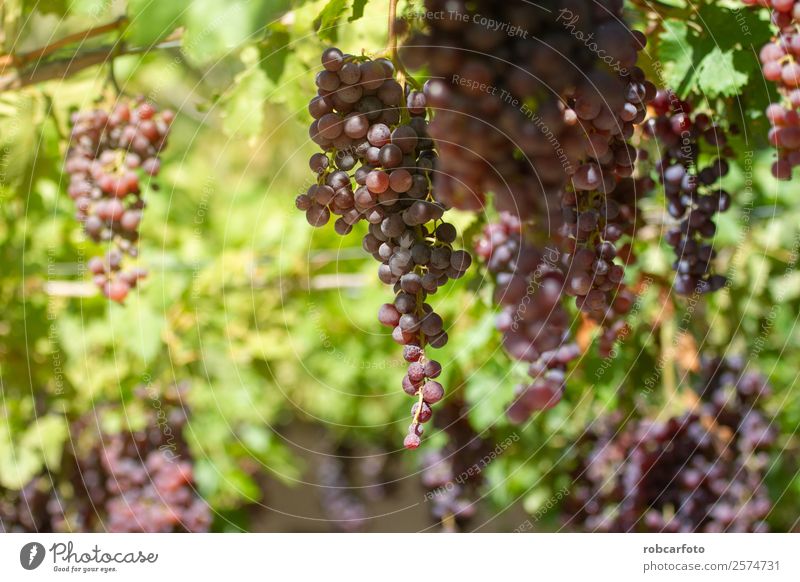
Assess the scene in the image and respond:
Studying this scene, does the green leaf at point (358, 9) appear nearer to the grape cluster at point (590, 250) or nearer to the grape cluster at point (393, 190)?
the grape cluster at point (393, 190)

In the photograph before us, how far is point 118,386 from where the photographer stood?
1475 mm

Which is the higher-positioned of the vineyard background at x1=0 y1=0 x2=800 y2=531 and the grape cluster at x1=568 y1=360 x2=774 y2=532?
the vineyard background at x1=0 y1=0 x2=800 y2=531

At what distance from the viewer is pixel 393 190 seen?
1.86 ft

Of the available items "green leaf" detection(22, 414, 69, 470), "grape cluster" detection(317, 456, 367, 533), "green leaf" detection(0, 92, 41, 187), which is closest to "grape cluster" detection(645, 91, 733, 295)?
"green leaf" detection(0, 92, 41, 187)

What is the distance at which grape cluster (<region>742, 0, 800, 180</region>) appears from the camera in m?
0.64

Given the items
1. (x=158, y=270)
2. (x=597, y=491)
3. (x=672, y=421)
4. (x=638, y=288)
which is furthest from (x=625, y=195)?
(x=158, y=270)

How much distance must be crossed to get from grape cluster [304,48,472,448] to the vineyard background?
0.11 meters

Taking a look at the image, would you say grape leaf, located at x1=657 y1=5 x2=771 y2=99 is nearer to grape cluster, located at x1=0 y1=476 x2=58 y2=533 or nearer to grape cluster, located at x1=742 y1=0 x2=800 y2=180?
grape cluster, located at x1=742 y1=0 x2=800 y2=180

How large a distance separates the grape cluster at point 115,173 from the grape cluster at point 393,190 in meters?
0.46

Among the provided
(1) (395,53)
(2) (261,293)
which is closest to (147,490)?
(2) (261,293)

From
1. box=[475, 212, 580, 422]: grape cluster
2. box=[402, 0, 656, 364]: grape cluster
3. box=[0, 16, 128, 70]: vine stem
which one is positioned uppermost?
box=[0, 16, 128, 70]: vine stem

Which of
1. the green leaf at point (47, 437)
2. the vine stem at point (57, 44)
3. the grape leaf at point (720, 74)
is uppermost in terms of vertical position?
the vine stem at point (57, 44)

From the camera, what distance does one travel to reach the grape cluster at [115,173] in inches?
38.5

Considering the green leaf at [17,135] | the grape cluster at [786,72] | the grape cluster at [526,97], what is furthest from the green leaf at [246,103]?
the grape cluster at [786,72]
